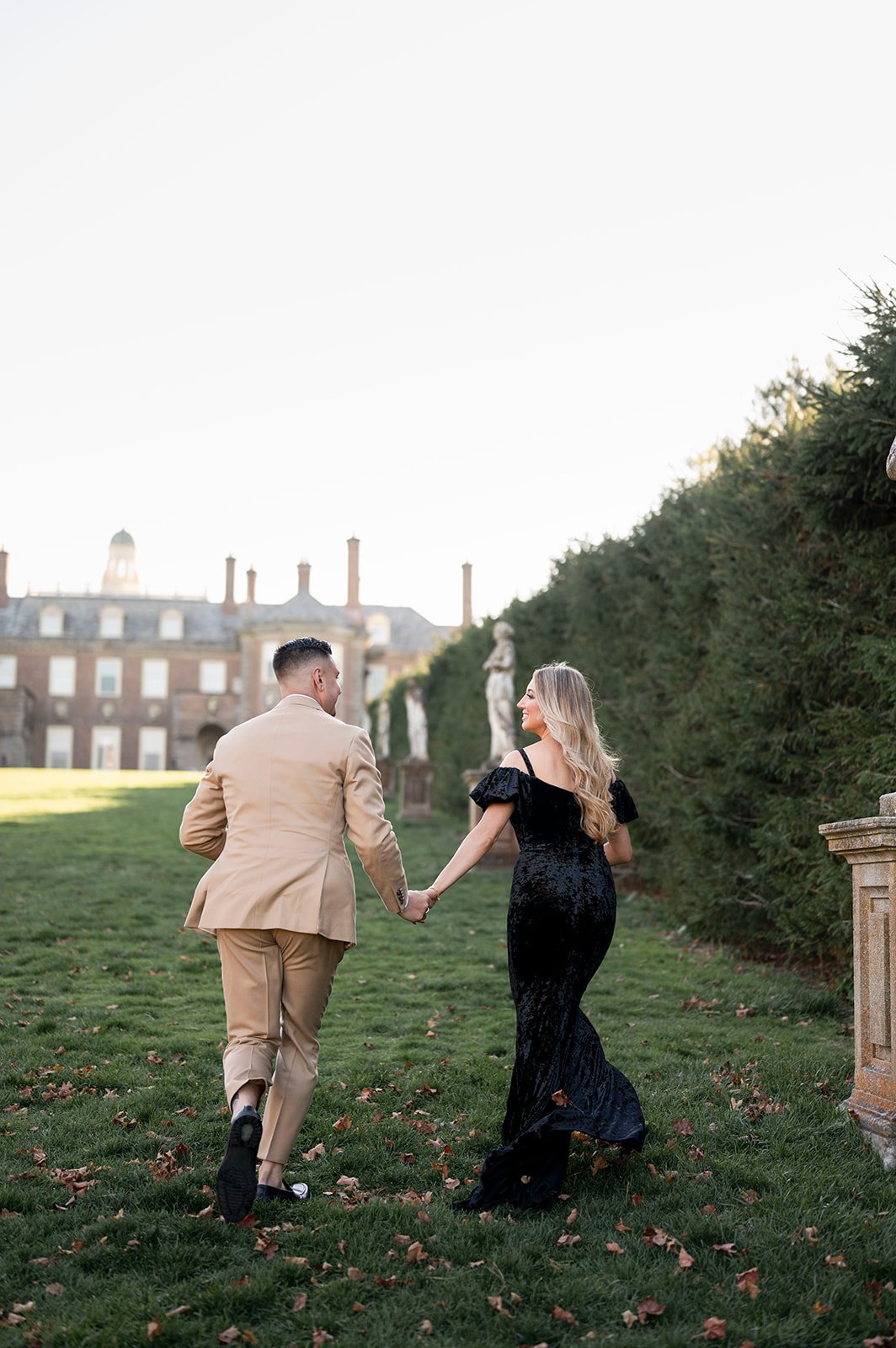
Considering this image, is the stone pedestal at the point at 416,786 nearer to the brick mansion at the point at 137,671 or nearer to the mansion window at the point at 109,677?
the brick mansion at the point at 137,671

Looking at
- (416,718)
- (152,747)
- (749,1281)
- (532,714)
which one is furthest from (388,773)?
(749,1281)

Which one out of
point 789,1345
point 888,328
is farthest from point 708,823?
point 789,1345

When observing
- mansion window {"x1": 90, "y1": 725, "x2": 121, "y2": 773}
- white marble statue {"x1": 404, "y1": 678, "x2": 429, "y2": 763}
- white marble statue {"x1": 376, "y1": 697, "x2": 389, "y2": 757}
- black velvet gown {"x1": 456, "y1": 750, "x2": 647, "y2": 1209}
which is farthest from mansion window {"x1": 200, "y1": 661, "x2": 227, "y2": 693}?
black velvet gown {"x1": 456, "y1": 750, "x2": 647, "y2": 1209}

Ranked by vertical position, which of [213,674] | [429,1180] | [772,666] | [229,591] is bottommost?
[429,1180]

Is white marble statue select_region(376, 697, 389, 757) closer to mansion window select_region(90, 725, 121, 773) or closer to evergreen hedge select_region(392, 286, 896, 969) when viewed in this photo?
evergreen hedge select_region(392, 286, 896, 969)

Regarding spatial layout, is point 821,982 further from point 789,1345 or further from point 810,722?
point 789,1345

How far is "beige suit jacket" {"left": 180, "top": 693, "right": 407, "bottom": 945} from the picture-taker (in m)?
3.80

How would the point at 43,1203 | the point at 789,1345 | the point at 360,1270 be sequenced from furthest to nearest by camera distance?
the point at 43,1203 → the point at 360,1270 → the point at 789,1345

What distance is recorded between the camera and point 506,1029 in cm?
643

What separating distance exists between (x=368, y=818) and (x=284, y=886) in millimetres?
349

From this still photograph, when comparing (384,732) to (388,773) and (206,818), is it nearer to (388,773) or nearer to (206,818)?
(388,773)

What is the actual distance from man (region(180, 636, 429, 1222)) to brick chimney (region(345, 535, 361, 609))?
52261 millimetres

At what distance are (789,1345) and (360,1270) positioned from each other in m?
1.18

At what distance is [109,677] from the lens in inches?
2151
